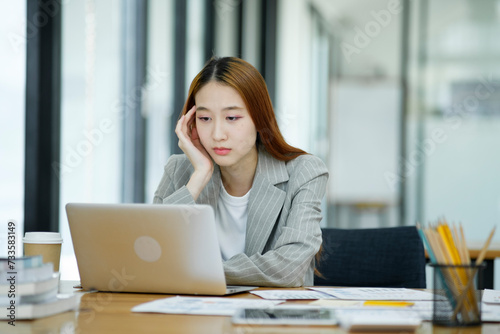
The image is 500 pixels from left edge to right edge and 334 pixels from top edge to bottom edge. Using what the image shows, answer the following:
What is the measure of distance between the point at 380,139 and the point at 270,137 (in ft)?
12.1

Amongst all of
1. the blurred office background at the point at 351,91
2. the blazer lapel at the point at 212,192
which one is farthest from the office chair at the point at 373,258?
the blurred office background at the point at 351,91

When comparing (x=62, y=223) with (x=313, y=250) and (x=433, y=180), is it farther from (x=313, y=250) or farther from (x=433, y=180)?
(x=433, y=180)

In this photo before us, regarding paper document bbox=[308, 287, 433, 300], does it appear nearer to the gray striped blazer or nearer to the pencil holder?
the gray striped blazer

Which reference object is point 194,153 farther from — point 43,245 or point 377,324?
point 377,324

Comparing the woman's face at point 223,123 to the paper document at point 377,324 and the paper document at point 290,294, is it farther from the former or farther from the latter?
the paper document at point 377,324

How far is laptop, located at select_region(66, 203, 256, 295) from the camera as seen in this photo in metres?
1.33

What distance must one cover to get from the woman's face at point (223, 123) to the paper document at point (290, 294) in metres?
0.57

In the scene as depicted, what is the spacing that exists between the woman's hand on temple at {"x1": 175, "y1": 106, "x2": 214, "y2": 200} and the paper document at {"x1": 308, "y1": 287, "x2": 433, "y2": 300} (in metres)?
0.57

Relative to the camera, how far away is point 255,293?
145cm

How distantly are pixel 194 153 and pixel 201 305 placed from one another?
Answer: 84 centimetres

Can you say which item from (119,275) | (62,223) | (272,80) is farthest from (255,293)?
(272,80)

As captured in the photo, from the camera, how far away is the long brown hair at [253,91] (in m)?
1.96

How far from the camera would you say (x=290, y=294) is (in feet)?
4.75

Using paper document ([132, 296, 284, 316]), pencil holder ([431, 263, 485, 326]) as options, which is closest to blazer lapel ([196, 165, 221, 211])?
paper document ([132, 296, 284, 316])
